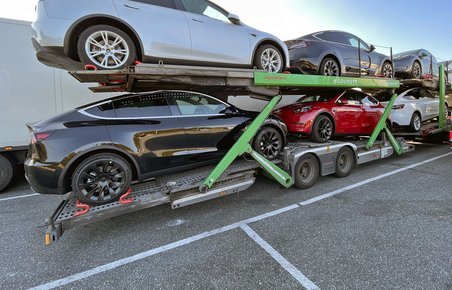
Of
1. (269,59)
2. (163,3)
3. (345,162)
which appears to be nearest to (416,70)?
(345,162)

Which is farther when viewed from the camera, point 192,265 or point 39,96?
point 39,96

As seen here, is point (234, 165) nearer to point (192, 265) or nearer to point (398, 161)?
point (192, 265)

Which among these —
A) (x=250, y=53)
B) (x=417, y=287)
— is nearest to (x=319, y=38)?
(x=250, y=53)

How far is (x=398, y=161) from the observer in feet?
21.0

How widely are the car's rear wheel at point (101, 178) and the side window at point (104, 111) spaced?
1.71 feet

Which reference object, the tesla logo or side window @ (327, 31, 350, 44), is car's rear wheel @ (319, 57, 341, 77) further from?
side window @ (327, 31, 350, 44)

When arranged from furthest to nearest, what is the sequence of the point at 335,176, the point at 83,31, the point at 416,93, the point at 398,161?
1. the point at 416,93
2. the point at 398,161
3. the point at 335,176
4. the point at 83,31

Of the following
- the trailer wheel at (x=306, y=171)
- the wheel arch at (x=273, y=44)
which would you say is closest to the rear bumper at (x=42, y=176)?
the wheel arch at (x=273, y=44)

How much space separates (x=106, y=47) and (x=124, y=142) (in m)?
1.26

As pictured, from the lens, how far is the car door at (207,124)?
344 centimetres

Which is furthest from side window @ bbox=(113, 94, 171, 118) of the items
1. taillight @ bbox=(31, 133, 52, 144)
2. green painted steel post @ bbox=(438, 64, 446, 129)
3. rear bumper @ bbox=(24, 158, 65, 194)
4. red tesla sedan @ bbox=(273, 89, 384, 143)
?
green painted steel post @ bbox=(438, 64, 446, 129)

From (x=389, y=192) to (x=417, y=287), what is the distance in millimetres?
2587

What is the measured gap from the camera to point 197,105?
359 cm

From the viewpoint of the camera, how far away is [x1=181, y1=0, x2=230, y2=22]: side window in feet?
11.4
